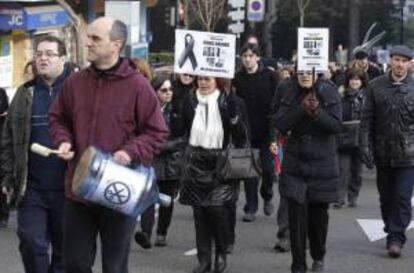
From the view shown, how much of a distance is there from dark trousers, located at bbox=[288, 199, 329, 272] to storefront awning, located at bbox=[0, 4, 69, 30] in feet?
49.2

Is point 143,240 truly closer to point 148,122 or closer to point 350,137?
point 350,137

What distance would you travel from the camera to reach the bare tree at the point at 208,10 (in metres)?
50.7

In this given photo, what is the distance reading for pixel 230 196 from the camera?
326 inches

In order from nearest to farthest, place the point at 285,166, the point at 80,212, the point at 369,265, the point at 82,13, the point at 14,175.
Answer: the point at 80,212 < the point at 14,175 < the point at 285,166 < the point at 369,265 < the point at 82,13

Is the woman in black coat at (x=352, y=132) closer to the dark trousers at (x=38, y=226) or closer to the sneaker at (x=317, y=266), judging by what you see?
the sneaker at (x=317, y=266)

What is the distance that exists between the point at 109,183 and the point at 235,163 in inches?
121

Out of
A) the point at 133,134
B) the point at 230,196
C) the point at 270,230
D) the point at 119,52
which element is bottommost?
the point at 270,230

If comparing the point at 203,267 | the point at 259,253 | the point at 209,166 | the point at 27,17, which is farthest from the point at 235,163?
the point at 27,17

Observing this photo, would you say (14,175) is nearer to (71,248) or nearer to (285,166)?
(71,248)

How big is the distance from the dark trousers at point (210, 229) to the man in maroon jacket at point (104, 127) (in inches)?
99.8

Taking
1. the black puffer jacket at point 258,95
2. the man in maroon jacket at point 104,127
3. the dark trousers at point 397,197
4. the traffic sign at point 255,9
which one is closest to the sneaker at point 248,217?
the black puffer jacket at point 258,95

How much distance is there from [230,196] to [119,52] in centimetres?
293

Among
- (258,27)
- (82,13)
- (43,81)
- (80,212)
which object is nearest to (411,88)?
(43,81)

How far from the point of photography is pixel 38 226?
6.55 metres
